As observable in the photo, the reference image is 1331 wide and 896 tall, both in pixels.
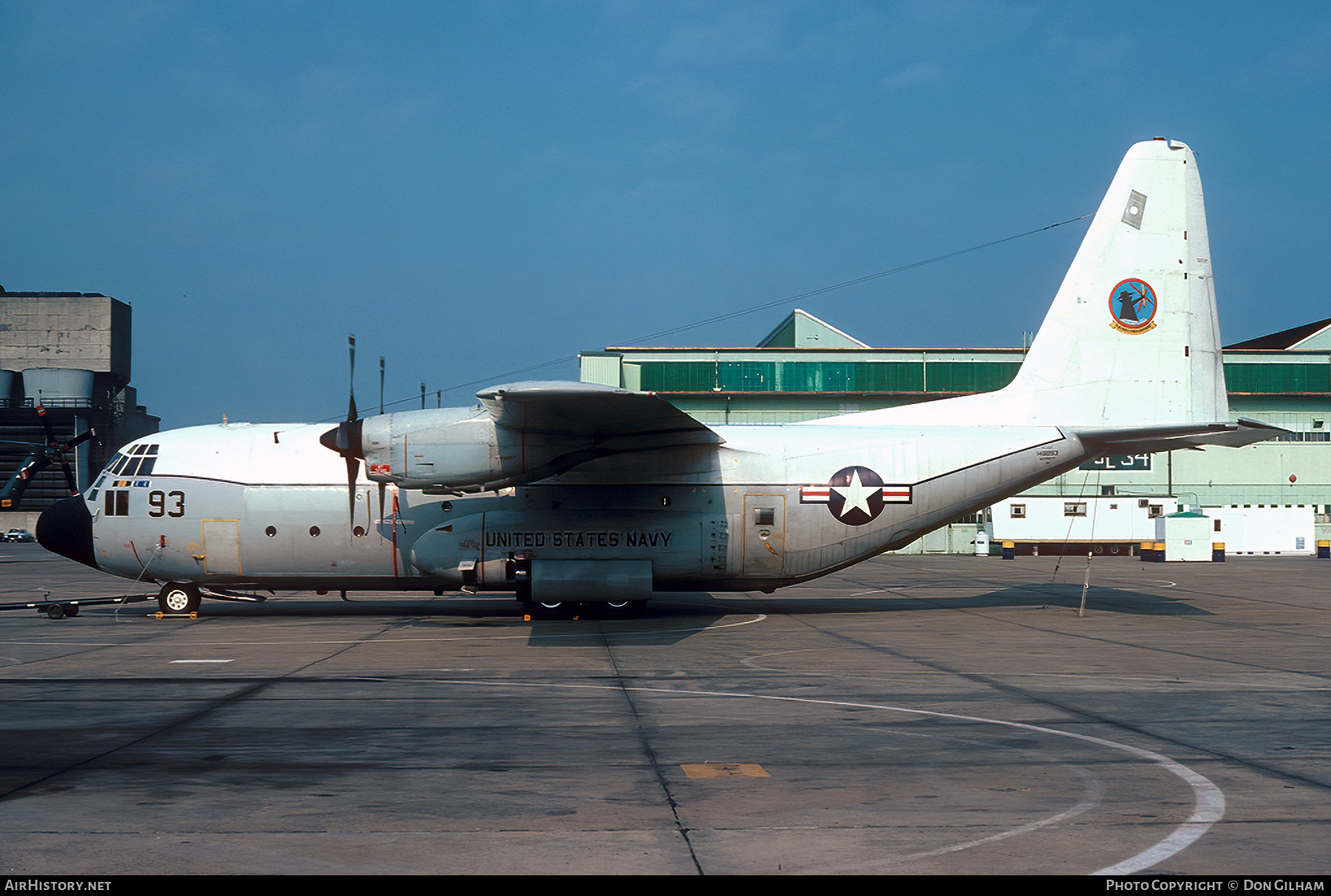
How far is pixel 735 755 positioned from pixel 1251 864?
4.28 metres

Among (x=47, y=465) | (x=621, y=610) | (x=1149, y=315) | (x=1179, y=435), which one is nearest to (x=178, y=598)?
(x=47, y=465)

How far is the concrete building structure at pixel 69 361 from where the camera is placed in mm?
96750

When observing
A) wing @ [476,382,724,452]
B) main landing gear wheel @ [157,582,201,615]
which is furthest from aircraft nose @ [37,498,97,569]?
wing @ [476,382,724,452]

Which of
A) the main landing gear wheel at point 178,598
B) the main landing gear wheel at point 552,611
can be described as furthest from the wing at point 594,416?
the main landing gear wheel at point 178,598

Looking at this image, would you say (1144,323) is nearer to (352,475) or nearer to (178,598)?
(352,475)

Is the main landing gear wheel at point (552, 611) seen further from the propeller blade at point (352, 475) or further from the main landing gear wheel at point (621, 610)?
the propeller blade at point (352, 475)

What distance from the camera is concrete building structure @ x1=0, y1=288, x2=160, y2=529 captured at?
317 ft

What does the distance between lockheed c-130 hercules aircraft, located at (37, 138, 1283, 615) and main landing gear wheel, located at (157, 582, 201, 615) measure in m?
0.04

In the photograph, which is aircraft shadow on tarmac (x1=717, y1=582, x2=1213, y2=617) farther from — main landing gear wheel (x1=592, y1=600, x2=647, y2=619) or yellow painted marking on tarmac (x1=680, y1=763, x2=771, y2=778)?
yellow painted marking on tarmac (x1=680, y1=763, x2=771, y2=778)

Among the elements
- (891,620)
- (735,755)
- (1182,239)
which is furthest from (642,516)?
(1182,239)

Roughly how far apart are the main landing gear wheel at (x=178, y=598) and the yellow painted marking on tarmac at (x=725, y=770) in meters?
17.2

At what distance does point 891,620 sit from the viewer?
2166cm

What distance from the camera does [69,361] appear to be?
3935 inches
